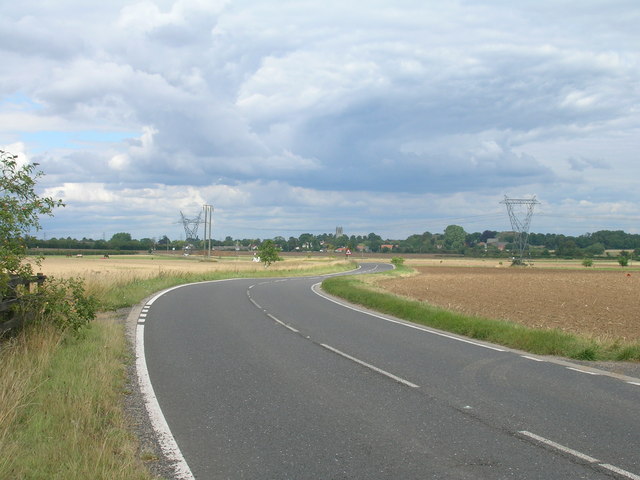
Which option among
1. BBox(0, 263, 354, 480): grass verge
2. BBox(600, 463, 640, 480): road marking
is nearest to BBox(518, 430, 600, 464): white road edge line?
Result: BBox(600, 463, 640, 480): road marking

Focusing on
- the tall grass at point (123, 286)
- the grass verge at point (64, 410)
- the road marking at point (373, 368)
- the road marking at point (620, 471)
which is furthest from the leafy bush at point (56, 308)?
the road marking at point (620, 471)

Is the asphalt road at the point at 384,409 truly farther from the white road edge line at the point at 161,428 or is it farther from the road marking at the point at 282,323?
the road marking at the point at 282,323

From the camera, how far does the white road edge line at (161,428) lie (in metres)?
5.54

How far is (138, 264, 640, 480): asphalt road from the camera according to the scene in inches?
223

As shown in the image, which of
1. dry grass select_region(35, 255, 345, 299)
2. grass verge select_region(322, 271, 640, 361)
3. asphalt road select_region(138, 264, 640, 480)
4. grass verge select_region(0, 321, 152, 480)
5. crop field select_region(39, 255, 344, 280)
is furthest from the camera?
crop field select_region(39, 255, 344, 280)

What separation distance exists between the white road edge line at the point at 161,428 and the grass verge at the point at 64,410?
275 mm

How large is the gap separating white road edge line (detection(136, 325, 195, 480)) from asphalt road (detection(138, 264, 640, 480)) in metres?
0.08

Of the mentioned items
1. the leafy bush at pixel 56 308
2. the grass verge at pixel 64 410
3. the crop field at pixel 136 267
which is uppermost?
the leafy bush at pixel 56 308

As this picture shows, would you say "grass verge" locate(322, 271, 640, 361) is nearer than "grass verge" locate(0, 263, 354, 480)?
No

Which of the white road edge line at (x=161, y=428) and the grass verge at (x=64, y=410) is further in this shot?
the white road edge line at (x=161, y=428)

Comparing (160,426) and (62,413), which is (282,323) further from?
(62,413)

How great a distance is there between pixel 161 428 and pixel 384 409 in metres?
2.64

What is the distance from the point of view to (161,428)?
6.78 metres

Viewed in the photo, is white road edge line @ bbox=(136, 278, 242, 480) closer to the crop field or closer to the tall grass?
the tall grass
